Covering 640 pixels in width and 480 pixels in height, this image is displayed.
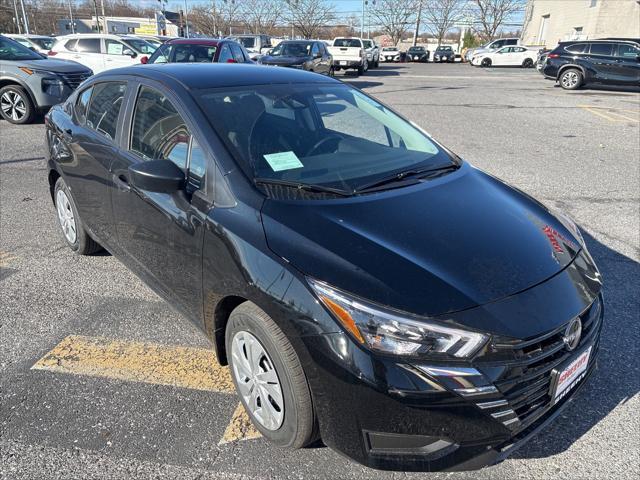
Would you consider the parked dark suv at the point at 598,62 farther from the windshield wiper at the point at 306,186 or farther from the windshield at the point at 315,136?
the windshield wiper at the point at 306,186

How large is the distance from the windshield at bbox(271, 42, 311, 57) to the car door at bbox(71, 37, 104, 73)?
5655 millimetres

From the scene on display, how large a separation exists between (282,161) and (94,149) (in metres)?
1.62

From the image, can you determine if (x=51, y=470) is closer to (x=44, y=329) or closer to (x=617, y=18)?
(x=44, y=329)

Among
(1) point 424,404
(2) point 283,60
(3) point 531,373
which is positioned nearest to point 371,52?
(2) point 283,60

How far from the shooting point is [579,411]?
252cm

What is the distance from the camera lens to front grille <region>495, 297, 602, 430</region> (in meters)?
1.82

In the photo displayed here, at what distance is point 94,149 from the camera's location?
343cm

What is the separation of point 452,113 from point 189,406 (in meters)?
11.4

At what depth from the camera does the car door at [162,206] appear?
8.20 feet

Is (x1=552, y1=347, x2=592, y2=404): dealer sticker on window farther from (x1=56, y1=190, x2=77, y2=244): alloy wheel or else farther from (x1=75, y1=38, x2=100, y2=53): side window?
(x1=75, y1=38, x2=100, y2=53): side window

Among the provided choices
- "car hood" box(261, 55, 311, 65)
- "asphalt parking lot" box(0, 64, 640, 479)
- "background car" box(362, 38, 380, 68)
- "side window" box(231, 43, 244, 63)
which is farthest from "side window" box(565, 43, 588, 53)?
"asphalt parking lot" box(0, 64, 640, 479)

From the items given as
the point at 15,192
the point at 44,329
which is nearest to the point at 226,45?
the point at 15,192

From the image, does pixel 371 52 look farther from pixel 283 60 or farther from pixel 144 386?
pixel 144 386

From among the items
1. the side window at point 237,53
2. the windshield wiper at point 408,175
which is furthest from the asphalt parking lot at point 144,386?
the side window at point 237,53
